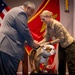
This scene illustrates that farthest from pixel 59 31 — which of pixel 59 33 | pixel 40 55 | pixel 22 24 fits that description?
pixel 22 24

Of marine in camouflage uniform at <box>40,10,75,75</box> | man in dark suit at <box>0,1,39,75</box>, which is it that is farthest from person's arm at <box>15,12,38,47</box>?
marine in camouflage uniform at <box>40,10,75,75</box>

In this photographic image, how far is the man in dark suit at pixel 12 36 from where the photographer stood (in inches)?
82.0

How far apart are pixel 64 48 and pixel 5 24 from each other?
4.10 ft

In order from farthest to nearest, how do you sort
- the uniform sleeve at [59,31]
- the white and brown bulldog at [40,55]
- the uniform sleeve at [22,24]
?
the white and brown bulldog at [40,55] → the uniform sleeve at [59,31] → the uniform sleeve at [22,24]

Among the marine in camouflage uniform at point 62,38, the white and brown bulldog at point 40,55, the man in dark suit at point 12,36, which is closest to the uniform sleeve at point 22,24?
the man in dark suit at point 12,36

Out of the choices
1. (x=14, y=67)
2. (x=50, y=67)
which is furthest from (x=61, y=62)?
(x=14, y=67)

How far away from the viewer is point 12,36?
2117 millimetres

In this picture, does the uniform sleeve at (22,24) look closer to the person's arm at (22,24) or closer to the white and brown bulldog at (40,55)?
the person's arm at (22,24)

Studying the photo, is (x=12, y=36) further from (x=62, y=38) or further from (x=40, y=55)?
(x=40, y=55)

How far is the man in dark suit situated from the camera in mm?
2082

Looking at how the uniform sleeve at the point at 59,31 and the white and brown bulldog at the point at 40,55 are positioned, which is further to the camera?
the white and brown bulldog at the point at 40,55

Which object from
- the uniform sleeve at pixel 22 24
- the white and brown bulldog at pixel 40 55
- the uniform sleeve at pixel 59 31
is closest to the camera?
the uniform sleeve at pixel 22 24

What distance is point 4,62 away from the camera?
6.98 ft

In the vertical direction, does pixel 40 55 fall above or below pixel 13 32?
below
